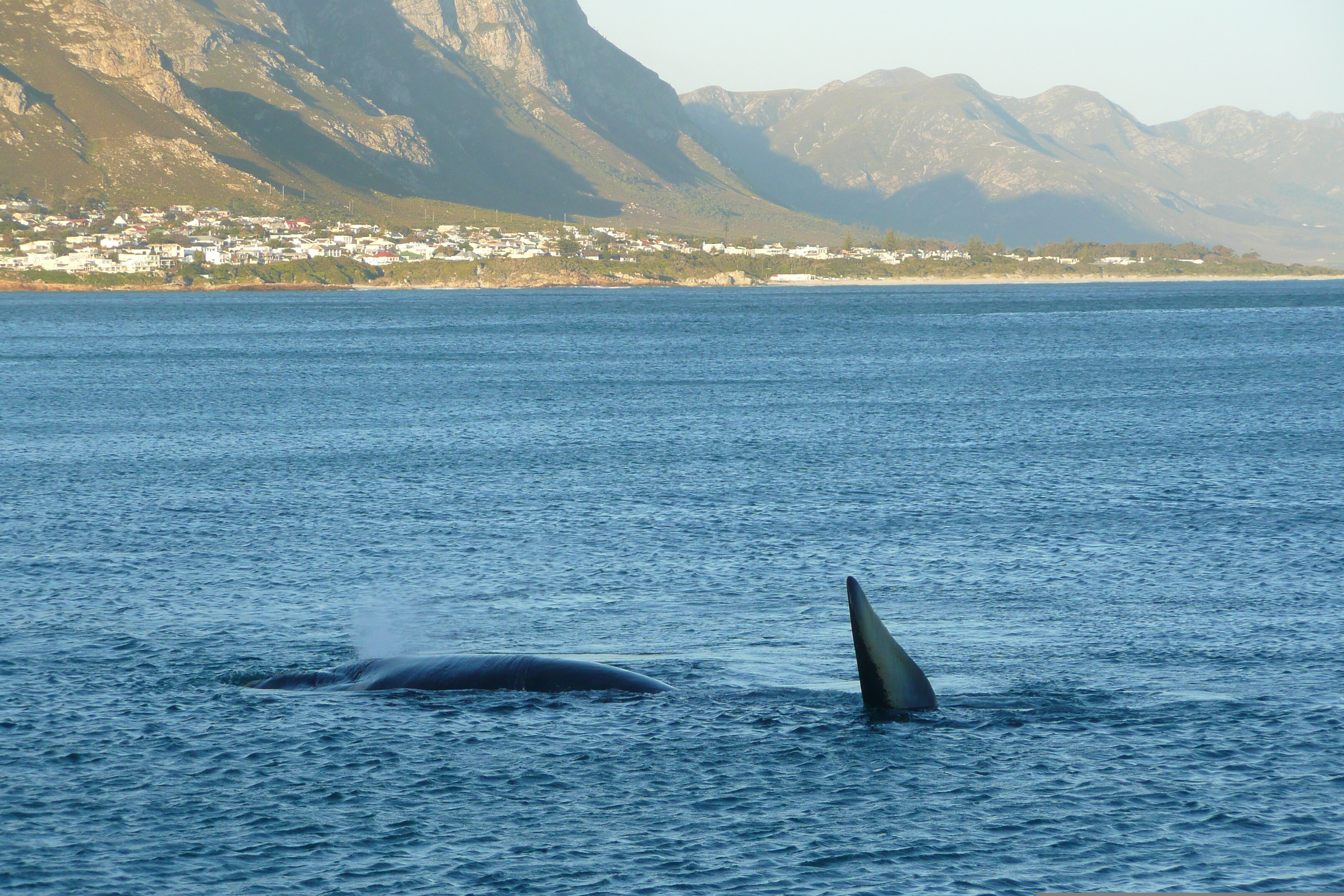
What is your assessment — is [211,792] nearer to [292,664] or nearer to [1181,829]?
[292,664]

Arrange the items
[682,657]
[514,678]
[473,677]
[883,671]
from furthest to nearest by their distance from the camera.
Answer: [682,657], [473,677], [514,678], [883,671]

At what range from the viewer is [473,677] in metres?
27.7

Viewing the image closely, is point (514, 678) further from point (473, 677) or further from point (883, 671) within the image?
point (883, 671)

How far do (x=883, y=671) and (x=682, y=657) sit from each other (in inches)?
251

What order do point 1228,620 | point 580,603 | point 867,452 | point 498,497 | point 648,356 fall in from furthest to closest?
point 648,356 < point 867,452 < point 498,497 < point 580,603 < point 1228,620

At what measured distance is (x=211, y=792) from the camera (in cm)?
2241

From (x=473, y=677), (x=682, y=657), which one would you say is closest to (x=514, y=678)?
(x=473, y=677)

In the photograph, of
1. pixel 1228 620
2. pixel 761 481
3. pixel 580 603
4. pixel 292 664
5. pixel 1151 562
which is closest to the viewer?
pixel 292 664

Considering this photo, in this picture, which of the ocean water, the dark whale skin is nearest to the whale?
the dark whale skin

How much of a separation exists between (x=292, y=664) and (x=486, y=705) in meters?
6.07

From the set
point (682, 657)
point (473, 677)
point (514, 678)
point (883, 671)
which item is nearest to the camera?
point (883, 671)

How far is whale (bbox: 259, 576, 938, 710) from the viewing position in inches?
997

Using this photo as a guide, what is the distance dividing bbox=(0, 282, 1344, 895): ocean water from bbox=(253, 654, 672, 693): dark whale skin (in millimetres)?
528

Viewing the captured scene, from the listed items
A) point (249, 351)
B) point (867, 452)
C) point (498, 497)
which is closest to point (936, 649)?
point (498, 497)
